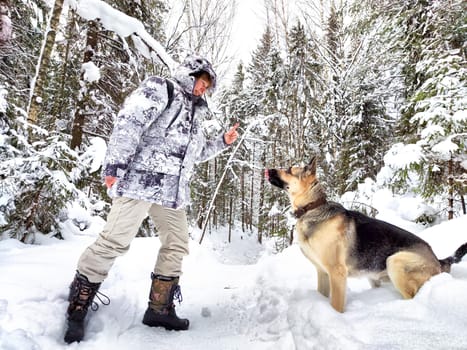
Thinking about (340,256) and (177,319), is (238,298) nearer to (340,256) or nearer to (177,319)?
(177,319)

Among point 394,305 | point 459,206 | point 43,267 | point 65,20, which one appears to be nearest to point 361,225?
point 394,305

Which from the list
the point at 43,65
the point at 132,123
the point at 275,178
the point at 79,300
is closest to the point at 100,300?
the point at 79,300

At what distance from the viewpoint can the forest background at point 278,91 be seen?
4711 millimetres

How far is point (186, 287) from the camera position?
391cm

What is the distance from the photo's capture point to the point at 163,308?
2834mm

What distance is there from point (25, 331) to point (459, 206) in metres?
8.31

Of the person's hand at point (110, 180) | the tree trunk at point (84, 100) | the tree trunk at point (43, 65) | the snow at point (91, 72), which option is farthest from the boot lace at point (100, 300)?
the snow at point (91, 72)

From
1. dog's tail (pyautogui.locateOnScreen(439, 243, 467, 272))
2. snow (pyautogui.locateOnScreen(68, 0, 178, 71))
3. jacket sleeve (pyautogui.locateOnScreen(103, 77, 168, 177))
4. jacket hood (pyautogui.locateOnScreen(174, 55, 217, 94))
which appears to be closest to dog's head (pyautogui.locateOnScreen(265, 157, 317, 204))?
jacket hood (pyautogui.locateOnScreen(174, 55, 217, 94))

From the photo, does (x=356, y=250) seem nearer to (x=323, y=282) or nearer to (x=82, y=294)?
(x=323, y=282)

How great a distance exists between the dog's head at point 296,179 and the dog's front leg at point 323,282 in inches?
32.2

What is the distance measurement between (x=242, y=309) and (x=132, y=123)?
2.34 metres

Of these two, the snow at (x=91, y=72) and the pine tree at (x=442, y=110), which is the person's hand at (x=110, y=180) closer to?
the pine tree at (x=442, y=110)

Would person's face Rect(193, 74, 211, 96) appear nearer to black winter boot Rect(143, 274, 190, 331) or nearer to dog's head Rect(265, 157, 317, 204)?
dog's head Rect(265, 157, 317, 204)

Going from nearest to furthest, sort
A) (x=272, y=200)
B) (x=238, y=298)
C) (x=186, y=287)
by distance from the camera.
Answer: (x=238, y=298), (x=186, y=287), (x=272, y=200)
